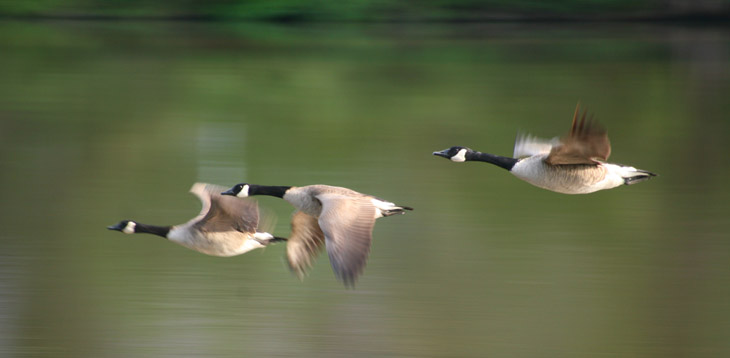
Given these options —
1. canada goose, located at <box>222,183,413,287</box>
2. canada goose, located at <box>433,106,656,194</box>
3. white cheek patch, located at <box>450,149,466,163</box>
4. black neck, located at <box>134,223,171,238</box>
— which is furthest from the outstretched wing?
black neck, located at <box>134,223,171,238</box>

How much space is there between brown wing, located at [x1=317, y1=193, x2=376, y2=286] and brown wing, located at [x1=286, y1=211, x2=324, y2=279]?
0.29 m

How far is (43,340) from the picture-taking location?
18.3 feet

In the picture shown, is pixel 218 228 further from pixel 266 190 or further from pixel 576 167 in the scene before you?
pixel 576 167

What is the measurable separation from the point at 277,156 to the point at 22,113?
3.77 metres

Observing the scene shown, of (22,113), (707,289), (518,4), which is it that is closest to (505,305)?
(707,289)

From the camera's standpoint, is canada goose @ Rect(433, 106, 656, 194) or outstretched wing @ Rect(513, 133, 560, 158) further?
outstretched wing @ Rect(513, 133, 560, 158)

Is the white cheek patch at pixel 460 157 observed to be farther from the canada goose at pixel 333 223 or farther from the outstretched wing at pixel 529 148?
the canada goose at pixel 333 223

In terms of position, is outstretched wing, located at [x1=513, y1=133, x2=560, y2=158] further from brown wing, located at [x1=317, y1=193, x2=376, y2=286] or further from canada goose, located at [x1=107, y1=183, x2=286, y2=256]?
canada goose, located at [x1=107, y1=183, x2=286, y2=256]

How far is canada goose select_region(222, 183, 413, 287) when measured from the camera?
3.07 metres

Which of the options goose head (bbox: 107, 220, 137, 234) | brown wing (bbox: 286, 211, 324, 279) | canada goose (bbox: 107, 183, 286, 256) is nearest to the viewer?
canada goose (bbox: 107, 183, 286, 256)

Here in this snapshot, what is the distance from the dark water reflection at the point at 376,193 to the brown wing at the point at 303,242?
1747 millimetres

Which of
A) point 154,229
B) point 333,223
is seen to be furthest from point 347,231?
point 154,229

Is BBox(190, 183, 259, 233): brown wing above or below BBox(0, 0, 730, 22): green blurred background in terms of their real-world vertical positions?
below

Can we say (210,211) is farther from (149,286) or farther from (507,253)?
(507,253)
